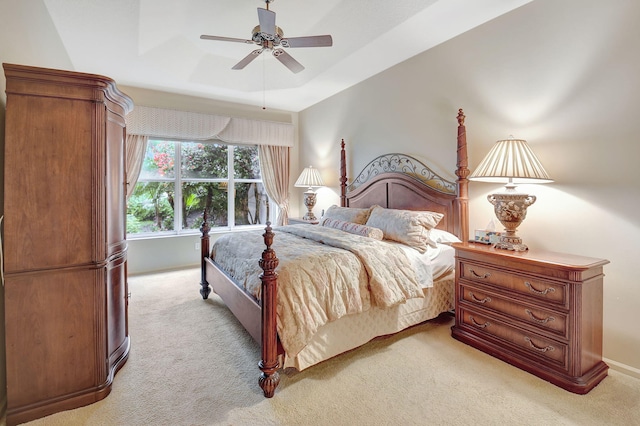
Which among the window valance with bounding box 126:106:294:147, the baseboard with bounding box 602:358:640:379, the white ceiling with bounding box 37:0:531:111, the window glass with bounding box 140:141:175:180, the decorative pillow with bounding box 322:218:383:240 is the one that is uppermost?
the white ceiling with bounding box 37:0:531:111

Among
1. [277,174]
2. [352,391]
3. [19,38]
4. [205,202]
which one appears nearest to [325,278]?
[352,391]

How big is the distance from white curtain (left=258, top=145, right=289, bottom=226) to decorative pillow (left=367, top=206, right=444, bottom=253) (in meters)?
2.86

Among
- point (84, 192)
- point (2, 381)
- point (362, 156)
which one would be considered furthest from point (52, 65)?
point (362, 156)

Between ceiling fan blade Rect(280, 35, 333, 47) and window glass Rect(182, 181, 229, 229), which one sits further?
window glass Rect(182, 181, 229, 229)

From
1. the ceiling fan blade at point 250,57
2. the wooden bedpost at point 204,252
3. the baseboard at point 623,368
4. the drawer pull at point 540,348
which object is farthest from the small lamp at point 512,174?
the wooden bedpost at point 204,252

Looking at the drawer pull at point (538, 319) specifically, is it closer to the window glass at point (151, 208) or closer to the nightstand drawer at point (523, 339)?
the nightstand drawer at point (523, 339)

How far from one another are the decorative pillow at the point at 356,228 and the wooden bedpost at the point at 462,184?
0.78 meters

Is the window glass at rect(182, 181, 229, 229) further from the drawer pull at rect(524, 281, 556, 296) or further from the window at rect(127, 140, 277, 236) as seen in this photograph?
the drawer pull at rect(524, 281, 556, 296)

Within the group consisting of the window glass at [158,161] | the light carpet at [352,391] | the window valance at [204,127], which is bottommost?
the light carpet at [352,391]

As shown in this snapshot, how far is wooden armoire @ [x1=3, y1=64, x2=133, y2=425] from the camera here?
64.7 inches

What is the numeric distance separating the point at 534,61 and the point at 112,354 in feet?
12.8

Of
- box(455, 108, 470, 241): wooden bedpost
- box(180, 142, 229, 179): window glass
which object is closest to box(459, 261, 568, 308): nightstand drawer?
box(455, 108, 470, 241): wooden bedpost

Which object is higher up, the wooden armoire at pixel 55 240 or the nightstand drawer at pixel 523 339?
the wooden armoire at pixel 55 240

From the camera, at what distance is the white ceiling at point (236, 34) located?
8.78 ft
